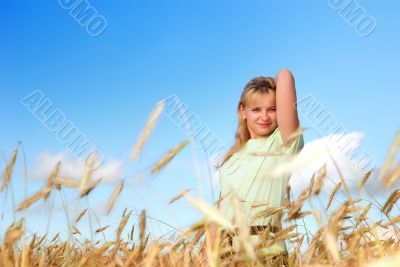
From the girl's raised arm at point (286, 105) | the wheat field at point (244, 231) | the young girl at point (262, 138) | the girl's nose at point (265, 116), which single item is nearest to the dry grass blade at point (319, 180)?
the wheat field at point (244, 231)

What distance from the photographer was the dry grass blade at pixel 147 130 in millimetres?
1515

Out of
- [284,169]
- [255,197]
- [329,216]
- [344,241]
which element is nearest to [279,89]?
[255,197]

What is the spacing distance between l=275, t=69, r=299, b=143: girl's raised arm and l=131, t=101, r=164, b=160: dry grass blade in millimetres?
1283

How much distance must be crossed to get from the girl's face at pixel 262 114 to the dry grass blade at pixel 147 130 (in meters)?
1.49

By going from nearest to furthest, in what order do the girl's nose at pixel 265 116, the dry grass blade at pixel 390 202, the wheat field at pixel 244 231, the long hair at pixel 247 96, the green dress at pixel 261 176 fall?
the wheat field at pixel 244 231, the dry grass blade at pixel 390 202, the green dress at pixel 261 176, the girl's nose at pixel 265 116, the long hair at pixel 247 96

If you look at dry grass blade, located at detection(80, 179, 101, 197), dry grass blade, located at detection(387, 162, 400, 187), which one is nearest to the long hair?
dry grass blade, located at detection(80, 179, 101, 197)

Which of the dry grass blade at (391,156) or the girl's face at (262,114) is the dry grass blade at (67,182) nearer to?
the dry grass blade at (391,156)

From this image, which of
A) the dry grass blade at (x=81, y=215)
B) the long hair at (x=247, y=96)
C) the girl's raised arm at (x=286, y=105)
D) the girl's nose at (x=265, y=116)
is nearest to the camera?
the dry grass blade at (x=81, y=215)

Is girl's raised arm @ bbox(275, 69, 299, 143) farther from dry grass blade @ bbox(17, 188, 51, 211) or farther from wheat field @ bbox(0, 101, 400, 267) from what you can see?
dry grass blade @ bbox(17, 188, 51, 211)

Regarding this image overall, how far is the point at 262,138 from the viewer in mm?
3061

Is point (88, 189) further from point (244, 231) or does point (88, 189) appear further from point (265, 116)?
point (265, 116)

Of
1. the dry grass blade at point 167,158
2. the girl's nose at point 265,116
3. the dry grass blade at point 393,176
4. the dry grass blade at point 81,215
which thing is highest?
the girl's nose at point 265,116

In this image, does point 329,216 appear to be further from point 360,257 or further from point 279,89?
point 279,89

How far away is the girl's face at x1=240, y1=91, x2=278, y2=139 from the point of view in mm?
2986
